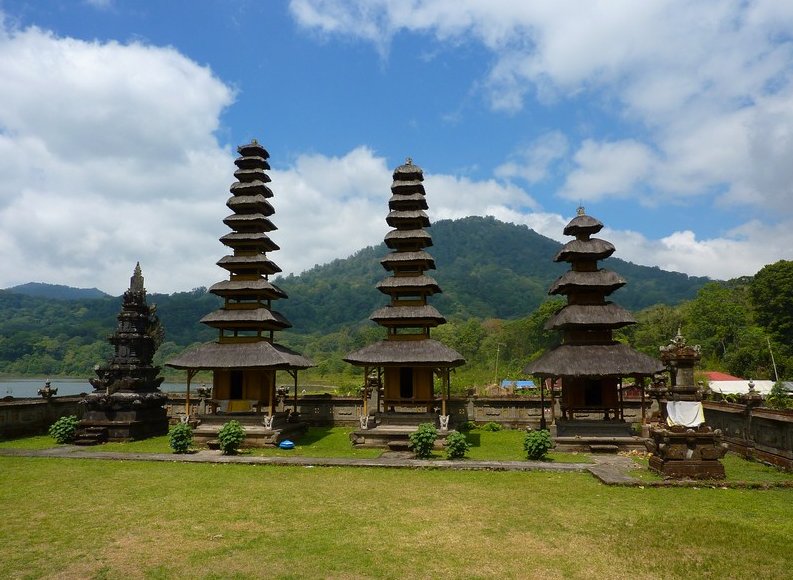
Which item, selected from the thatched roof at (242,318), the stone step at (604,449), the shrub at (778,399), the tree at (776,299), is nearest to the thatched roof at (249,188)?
the thatched roof at (242,318)

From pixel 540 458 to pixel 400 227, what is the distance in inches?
526

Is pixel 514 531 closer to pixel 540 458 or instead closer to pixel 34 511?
pixel 540 458

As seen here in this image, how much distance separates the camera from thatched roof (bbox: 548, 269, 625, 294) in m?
23.7

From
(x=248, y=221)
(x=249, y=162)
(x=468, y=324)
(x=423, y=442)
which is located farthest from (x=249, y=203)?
(x=468, y=324)

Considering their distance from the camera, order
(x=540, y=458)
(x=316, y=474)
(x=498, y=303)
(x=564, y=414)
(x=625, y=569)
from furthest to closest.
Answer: (x=498, y=303), (x=564, y=414), (x=540, y=458), (x=316, y=474), (x=625, y=569)

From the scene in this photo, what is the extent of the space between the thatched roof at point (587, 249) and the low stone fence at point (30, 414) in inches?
996

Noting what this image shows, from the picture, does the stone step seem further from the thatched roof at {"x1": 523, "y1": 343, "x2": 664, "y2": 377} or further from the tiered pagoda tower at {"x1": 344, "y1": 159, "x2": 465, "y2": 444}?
the tiered pagoda tower at {"x1": 344, "y1": 159, "x2": 465, "y2": 444}

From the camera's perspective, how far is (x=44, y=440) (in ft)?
77.5

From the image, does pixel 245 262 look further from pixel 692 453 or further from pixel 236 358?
pixel 692 453

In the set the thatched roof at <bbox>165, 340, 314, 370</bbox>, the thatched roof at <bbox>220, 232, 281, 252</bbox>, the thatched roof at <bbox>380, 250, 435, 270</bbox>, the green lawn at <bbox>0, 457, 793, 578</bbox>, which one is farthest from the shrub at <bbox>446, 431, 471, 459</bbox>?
the thatched roof at <bbox>220, 232, 281, 252</bbox>

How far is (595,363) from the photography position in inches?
869

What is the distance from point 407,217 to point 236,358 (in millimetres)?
10402

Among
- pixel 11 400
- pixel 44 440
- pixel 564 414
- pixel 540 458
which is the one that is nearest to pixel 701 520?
pixel 540 458

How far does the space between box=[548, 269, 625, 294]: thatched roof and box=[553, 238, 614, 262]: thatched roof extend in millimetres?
766
